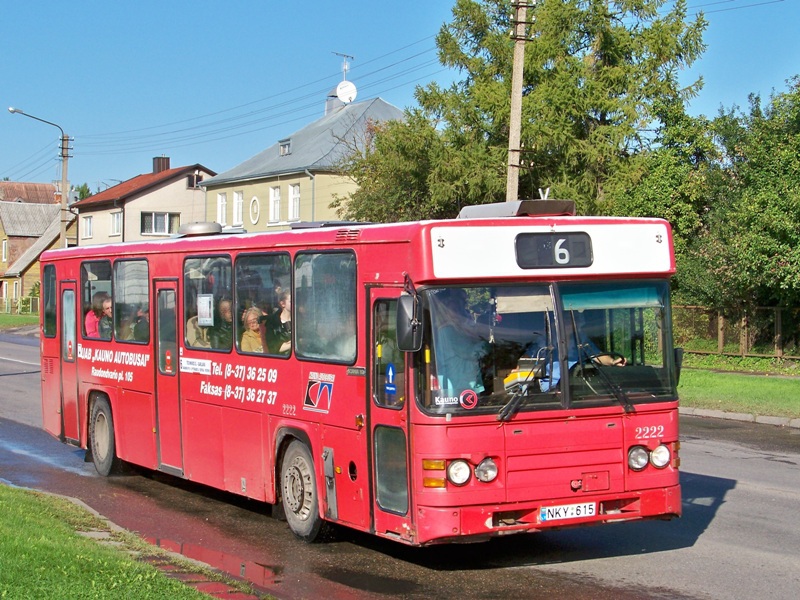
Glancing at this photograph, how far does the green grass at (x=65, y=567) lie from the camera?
21.7 ft

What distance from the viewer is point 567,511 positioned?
8156 millimetres

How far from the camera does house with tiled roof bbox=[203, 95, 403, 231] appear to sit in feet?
176

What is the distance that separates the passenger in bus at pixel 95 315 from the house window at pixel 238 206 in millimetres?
45893

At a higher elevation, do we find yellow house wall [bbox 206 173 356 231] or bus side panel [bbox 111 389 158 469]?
yellow house wall [bbox 206 173 356 231]

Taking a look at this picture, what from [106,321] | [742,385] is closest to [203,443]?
[106,321]

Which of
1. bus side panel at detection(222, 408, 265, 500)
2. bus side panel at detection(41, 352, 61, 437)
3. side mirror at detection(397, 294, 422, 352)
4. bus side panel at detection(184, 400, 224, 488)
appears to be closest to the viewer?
side mirror at detection(397, 294, 422, 352)

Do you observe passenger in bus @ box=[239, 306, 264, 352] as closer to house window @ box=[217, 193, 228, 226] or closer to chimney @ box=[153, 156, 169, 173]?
house window @ box=[217, 193, 228, 226]

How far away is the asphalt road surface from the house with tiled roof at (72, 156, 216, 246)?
59.8 metres

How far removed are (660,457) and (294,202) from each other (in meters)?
47.9

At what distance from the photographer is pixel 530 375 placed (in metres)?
8.11

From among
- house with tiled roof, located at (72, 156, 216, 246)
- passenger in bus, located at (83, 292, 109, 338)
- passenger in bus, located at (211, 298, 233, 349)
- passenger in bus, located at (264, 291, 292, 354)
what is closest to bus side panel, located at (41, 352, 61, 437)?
passenger in bus, located at (83, 292, 109, 338)

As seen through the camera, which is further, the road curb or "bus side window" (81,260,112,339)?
the road curb

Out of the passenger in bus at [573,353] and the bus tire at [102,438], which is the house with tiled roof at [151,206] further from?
the passenger in bus at [573,353]

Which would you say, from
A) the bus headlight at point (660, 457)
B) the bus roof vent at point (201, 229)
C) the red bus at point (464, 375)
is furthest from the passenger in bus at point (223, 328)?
the bus headlight at point (660, 457)
